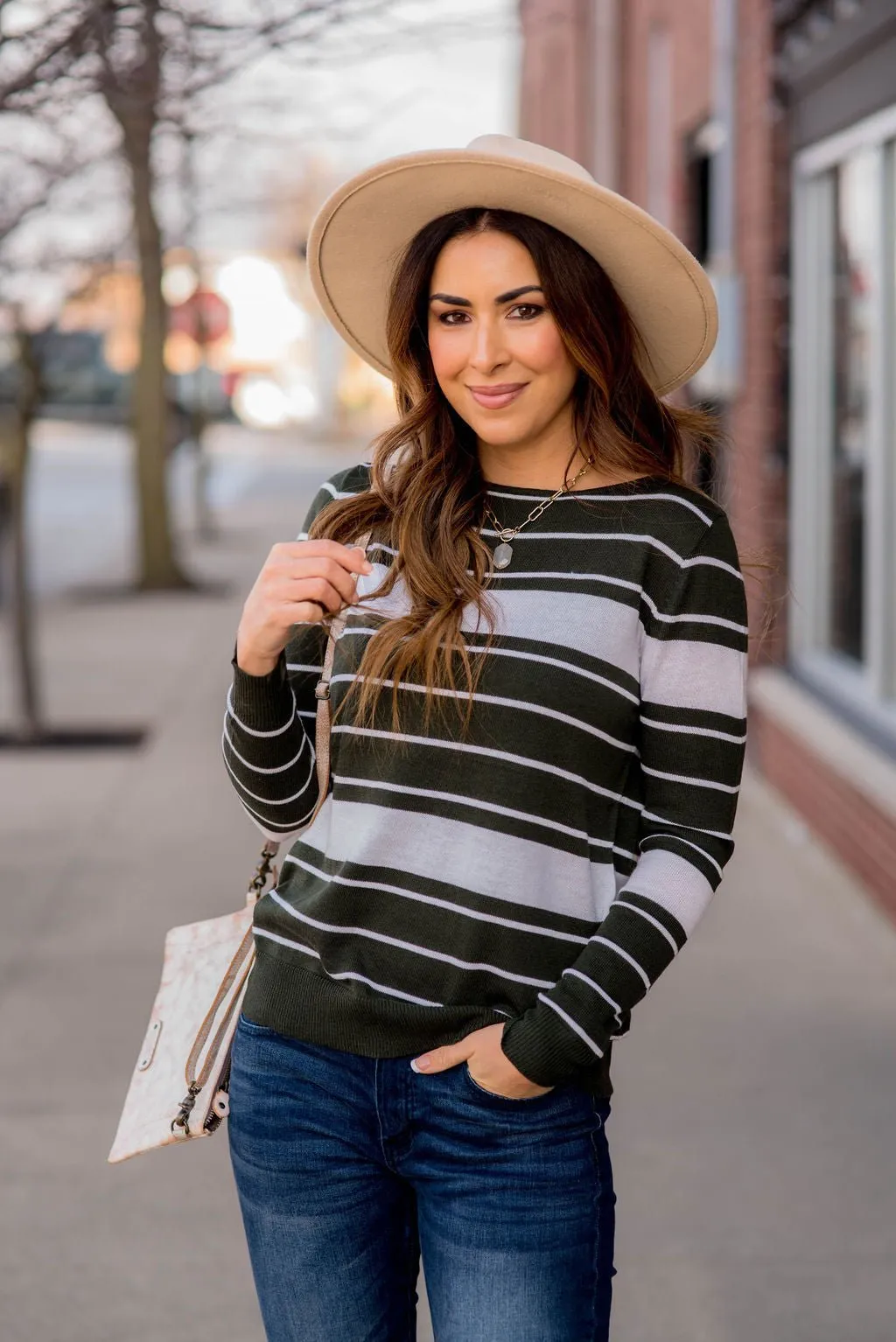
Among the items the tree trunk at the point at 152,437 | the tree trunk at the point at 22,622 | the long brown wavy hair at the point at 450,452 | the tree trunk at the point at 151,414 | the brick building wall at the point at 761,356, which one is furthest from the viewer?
the tree trunk at the point at 152,437

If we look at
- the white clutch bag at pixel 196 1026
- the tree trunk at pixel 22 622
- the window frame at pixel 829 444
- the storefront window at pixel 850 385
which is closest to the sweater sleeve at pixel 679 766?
the white clutch bag at pixel 196 1026

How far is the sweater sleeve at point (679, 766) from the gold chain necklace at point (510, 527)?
162mm

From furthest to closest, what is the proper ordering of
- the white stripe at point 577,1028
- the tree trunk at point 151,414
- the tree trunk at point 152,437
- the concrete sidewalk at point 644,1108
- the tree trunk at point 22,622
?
the tree trunk at point 152,437
the tree trunk at point 151,414
the tree trunk at point 22,622
the concrete sidewalk at point 644,1108
the white stripe at point 577,1028

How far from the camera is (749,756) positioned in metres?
8.11

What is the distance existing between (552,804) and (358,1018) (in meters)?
0.31

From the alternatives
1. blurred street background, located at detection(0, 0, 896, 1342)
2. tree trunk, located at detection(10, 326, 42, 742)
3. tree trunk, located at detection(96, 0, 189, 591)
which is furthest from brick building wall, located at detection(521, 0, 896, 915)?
tree trunk, located at detection(96, 0, 189, 591)

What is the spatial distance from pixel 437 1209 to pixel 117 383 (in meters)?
38.3

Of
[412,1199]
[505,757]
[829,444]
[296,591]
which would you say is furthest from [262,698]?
[829,444]

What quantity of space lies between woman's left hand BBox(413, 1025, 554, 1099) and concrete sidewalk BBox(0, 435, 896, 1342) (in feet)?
5.53

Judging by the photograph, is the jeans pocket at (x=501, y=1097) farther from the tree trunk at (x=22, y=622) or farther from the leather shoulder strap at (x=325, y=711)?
the tree trunk at (x=22, y=622)

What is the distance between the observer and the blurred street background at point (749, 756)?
3680 millimetres

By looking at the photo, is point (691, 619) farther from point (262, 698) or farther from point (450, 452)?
point (262, 698)

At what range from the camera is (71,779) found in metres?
8.30

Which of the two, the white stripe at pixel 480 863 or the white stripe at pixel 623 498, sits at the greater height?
the white stripe at pixel 623 498
